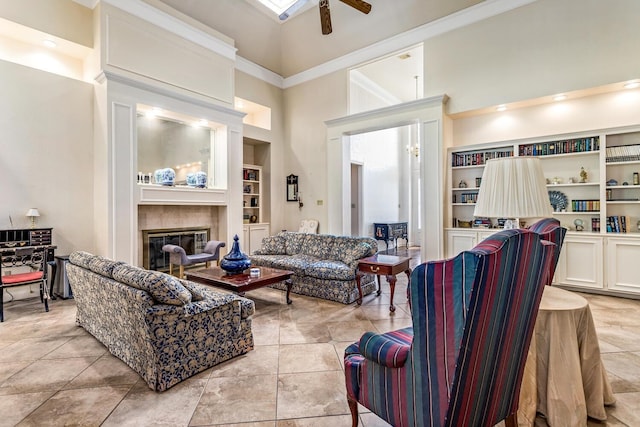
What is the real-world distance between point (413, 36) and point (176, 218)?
18.8 feet

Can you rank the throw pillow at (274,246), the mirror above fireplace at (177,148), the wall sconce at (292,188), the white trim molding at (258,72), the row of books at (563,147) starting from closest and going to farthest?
the row of books at (563,147) → the throw pillow at (274,246) → the mirror above fireplace at (177,148) → the white trim molding at (258,72) → the wall sconce at (292,188)

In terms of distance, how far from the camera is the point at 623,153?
4.23 meters

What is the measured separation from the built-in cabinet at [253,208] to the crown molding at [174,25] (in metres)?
2.52

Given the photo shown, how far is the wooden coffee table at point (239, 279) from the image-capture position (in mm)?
3316

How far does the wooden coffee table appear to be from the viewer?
3.32 metres

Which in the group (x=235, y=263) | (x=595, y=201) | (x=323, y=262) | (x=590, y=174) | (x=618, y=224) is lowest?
(x=323, y=262)

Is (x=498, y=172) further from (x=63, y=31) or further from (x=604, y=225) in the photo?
(x=63, y=31)

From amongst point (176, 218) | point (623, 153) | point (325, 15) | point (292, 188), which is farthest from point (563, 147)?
point (176, 218)

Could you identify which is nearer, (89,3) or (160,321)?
(160,321)

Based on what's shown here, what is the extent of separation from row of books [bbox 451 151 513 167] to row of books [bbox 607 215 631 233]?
1.60 meters

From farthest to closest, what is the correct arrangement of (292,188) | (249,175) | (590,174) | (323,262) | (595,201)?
1. (292,188)
2. (249,175)
3. (590,174)
4. (595,201)
5. (323,262)

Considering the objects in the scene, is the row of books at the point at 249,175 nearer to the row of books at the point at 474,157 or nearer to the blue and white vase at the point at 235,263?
the blue and white vase at the point at 235,263

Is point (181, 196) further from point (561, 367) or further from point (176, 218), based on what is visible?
point (561, 367)

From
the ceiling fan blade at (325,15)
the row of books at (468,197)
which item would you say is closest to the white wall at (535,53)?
the row of books at (468,197)
